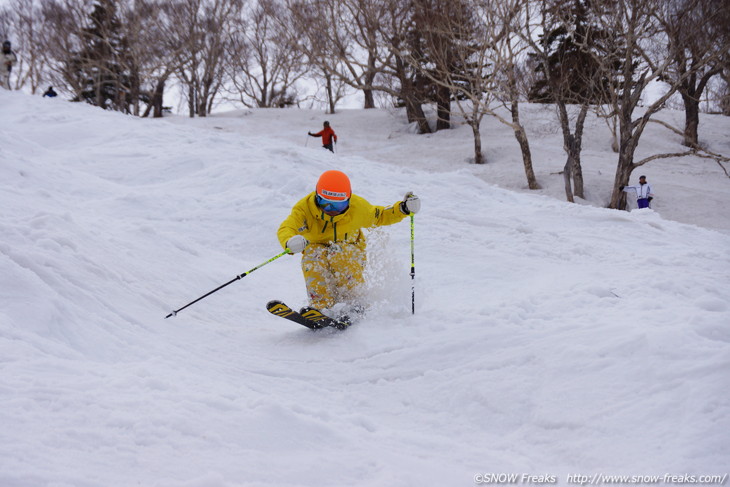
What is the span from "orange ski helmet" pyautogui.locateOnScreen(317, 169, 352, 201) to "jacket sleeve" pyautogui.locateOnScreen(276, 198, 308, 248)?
0.30m

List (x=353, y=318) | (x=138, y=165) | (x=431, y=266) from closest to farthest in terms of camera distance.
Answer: (x=353, y=318)
(x=431, y=266)
(x=138, y=165)

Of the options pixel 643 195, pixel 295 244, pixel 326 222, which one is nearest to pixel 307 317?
pixel 295 244

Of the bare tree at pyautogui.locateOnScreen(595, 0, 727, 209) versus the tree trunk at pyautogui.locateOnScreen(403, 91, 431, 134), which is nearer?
the bare tree at pyautogui.locateOnScreen(595, 0, 727, 209)

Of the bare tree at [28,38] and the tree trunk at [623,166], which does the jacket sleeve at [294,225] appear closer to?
the tree trunk at [623,166]

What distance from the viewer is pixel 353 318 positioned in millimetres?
4758

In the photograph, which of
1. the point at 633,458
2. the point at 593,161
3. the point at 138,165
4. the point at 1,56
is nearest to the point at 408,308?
the point at 633,458

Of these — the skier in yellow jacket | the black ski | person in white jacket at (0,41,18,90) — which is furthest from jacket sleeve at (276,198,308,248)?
person in white jacket at (0,41,18,90)

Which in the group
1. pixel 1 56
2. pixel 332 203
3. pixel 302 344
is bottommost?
pixel 302 344

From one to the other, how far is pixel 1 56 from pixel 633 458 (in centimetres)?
2458

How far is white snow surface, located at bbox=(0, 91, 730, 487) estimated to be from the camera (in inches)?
89.7

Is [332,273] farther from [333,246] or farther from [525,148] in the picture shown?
[525,148]

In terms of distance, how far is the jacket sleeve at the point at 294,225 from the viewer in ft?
15.2

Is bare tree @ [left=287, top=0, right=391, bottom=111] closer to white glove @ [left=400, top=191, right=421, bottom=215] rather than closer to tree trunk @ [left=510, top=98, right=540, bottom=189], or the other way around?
tree trunk @ [left=510, top=98, right=540, bottom=189]

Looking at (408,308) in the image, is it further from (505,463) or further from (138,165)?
(138,165)
